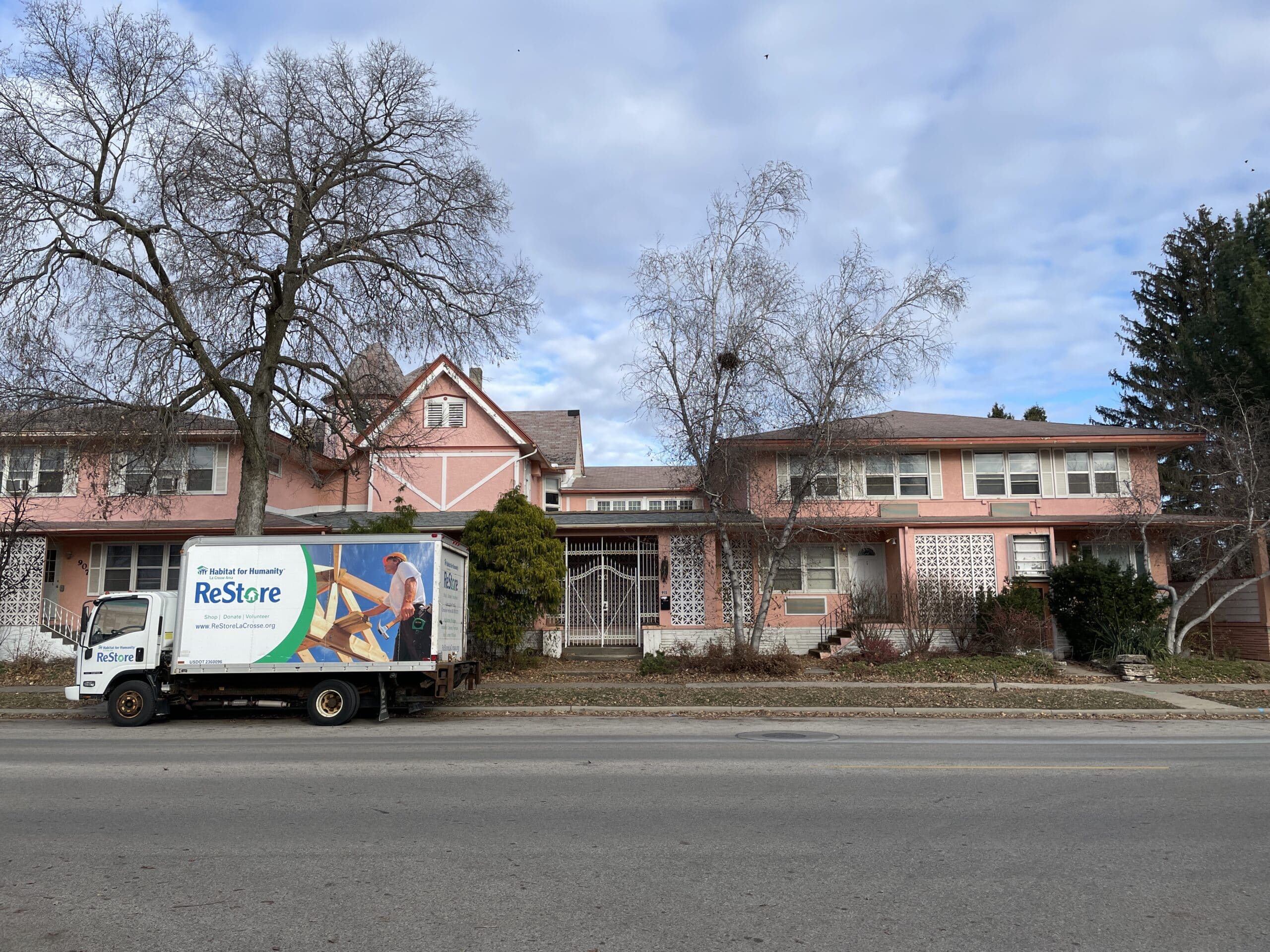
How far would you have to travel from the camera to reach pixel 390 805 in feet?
25.4

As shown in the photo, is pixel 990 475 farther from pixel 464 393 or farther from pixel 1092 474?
pixel 464 393

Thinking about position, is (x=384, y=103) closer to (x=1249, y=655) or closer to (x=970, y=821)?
(x=970, y=821)

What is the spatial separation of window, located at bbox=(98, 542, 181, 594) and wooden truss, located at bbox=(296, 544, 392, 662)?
1437 cm

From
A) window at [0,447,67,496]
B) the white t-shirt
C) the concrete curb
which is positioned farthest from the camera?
window at [0,447,67,496]

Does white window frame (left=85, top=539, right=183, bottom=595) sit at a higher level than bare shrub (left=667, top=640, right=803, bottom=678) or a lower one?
higher

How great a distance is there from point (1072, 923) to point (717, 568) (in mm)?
18895

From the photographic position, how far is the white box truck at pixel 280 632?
1393cm

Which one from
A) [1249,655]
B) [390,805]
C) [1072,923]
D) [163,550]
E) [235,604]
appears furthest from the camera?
[163,550]

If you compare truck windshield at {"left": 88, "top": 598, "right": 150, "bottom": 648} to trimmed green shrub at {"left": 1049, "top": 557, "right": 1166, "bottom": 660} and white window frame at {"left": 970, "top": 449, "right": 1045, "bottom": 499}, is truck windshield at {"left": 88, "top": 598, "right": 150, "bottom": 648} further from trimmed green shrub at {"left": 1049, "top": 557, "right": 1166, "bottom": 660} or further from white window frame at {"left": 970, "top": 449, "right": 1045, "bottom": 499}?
white window frame at {"left": 970, "top": 449, "right": 1045, "bottom": 499}

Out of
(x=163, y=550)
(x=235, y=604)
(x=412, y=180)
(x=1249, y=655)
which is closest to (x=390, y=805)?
(x=235, y=604)

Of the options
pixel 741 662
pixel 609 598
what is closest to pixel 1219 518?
pixel 741 662

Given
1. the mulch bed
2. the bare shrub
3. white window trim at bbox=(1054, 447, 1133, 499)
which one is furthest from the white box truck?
white window trim at bbox=(1054, 447, 1133, 499)

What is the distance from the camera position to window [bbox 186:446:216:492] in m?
26.0

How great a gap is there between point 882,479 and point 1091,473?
6.01 meters
